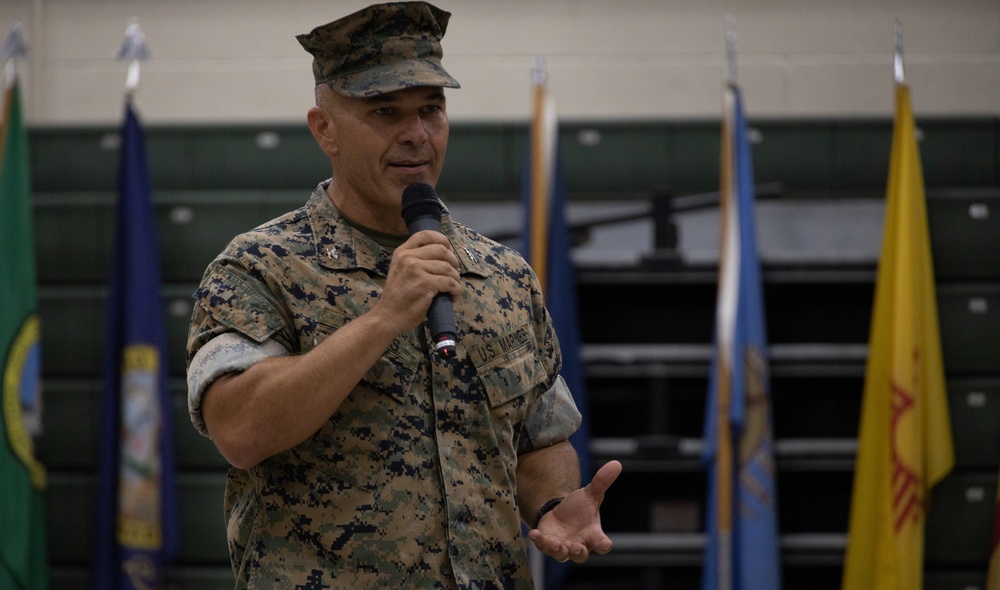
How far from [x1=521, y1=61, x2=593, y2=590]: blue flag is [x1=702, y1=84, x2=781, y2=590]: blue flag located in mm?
515

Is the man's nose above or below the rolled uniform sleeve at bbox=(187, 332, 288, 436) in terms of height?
above

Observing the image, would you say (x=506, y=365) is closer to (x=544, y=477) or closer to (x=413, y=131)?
(x=544, y=477)

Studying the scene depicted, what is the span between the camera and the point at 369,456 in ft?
5.14

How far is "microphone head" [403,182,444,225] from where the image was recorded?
62.9 inches

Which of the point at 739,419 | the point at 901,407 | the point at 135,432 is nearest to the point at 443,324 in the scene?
the point at 739,419

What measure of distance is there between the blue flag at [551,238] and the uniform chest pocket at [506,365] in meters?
2.92

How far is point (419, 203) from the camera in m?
1.60

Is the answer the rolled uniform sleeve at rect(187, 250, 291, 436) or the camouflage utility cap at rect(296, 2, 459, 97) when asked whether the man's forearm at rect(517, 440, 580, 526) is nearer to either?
the rolled uniform sleeve at rect(187, 250, 291, 436)

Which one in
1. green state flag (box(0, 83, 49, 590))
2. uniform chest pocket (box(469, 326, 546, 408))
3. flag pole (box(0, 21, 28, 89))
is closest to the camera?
uniform chest pocket (box(469, 326, 546, 408))

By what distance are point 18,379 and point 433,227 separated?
3685 mm

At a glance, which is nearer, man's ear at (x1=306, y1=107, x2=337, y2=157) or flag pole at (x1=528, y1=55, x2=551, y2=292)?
man's ear at (x1=306, y1=107, x2=337, y2=157)

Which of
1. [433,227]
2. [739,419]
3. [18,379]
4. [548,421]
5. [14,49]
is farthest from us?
[14,49]

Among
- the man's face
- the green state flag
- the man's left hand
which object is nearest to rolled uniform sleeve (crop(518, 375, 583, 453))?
the man's left hand

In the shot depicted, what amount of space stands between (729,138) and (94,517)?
3023 millimetres
